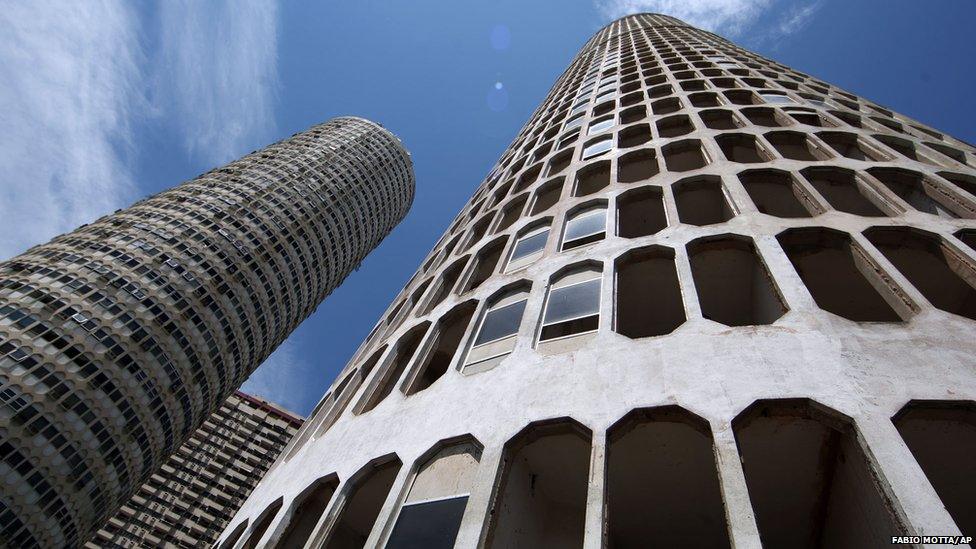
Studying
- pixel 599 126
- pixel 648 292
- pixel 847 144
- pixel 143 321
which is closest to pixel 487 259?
pixel 648 292

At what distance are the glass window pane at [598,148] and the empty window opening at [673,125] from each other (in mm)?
1737

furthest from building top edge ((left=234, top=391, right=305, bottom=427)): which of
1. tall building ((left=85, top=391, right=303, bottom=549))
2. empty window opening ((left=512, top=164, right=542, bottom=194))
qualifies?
empty window opening ((left=512, top=164, right=542, bottom=194))

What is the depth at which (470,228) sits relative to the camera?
19.0m

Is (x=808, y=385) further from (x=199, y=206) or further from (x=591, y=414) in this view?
(x=199, y=206)

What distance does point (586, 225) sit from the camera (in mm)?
13109

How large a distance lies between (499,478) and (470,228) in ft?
42.0

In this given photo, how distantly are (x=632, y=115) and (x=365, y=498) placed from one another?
18.6m

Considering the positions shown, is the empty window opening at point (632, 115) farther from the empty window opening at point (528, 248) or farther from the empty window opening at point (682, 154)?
the empty window opening at point (528, 248)

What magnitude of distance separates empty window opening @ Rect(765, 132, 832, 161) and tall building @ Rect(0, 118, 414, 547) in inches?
2286

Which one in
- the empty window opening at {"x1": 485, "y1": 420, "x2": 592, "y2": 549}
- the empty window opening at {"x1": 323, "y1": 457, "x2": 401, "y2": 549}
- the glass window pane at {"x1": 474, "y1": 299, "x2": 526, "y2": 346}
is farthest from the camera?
the glass window pane at {"x1": 474, "y1": 299, "x2": 526, "y2": 346}

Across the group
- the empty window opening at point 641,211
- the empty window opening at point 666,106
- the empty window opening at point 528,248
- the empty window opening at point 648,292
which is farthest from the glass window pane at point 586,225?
the empty window opening at point 666,106

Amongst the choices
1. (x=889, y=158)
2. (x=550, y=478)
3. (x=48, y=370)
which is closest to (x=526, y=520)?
(x=550, y=478)

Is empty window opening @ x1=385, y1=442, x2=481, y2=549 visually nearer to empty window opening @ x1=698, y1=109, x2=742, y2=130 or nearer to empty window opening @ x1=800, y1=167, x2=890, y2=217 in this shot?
empty window opening @ x1=800, y1=167, x2=890, y2=217

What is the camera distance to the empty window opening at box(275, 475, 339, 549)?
8547 mm
